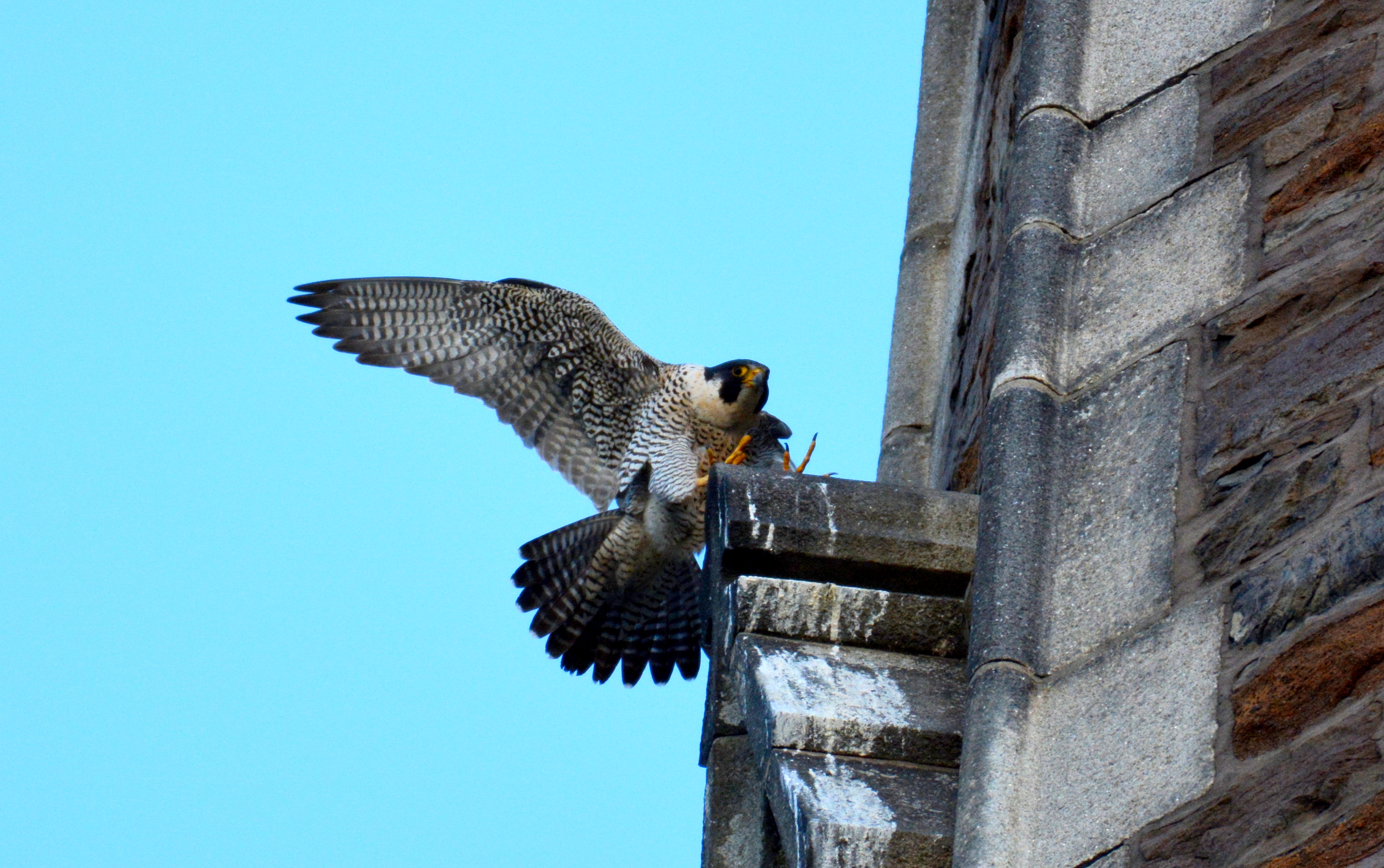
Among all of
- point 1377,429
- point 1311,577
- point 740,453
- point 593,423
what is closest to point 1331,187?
point 1377,429

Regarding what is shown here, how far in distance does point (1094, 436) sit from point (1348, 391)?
1.17ft

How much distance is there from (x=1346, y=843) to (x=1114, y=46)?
131 centimetres

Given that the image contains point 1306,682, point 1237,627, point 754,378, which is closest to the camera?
point 1306,682

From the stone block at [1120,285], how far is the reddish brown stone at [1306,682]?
0.52 metres

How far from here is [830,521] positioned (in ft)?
9.08

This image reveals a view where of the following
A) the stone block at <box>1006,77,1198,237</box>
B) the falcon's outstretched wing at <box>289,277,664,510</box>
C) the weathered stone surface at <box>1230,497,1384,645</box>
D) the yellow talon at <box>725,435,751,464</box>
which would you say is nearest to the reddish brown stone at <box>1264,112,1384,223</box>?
the stone block at <box>1006,77,1198,237</box>

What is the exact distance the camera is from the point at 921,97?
4309 millimetres

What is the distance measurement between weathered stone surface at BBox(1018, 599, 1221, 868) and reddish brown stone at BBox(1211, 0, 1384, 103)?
2.38 ft

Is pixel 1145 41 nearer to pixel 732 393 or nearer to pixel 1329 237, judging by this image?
pixel 1329 237

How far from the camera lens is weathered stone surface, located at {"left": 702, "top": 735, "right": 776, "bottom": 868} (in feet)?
9.27

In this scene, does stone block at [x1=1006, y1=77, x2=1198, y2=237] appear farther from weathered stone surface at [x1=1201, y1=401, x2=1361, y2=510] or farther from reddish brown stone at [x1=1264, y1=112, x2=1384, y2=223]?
weathered stone surface at [x1=1201, y1=401, x2=1361, y2=510]

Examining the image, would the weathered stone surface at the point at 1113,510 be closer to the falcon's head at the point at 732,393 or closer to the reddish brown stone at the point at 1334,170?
the reddish brown stone at the point at 1334,170

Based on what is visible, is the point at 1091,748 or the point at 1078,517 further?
the point at 1078,517

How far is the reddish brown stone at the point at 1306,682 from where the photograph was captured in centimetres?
184
